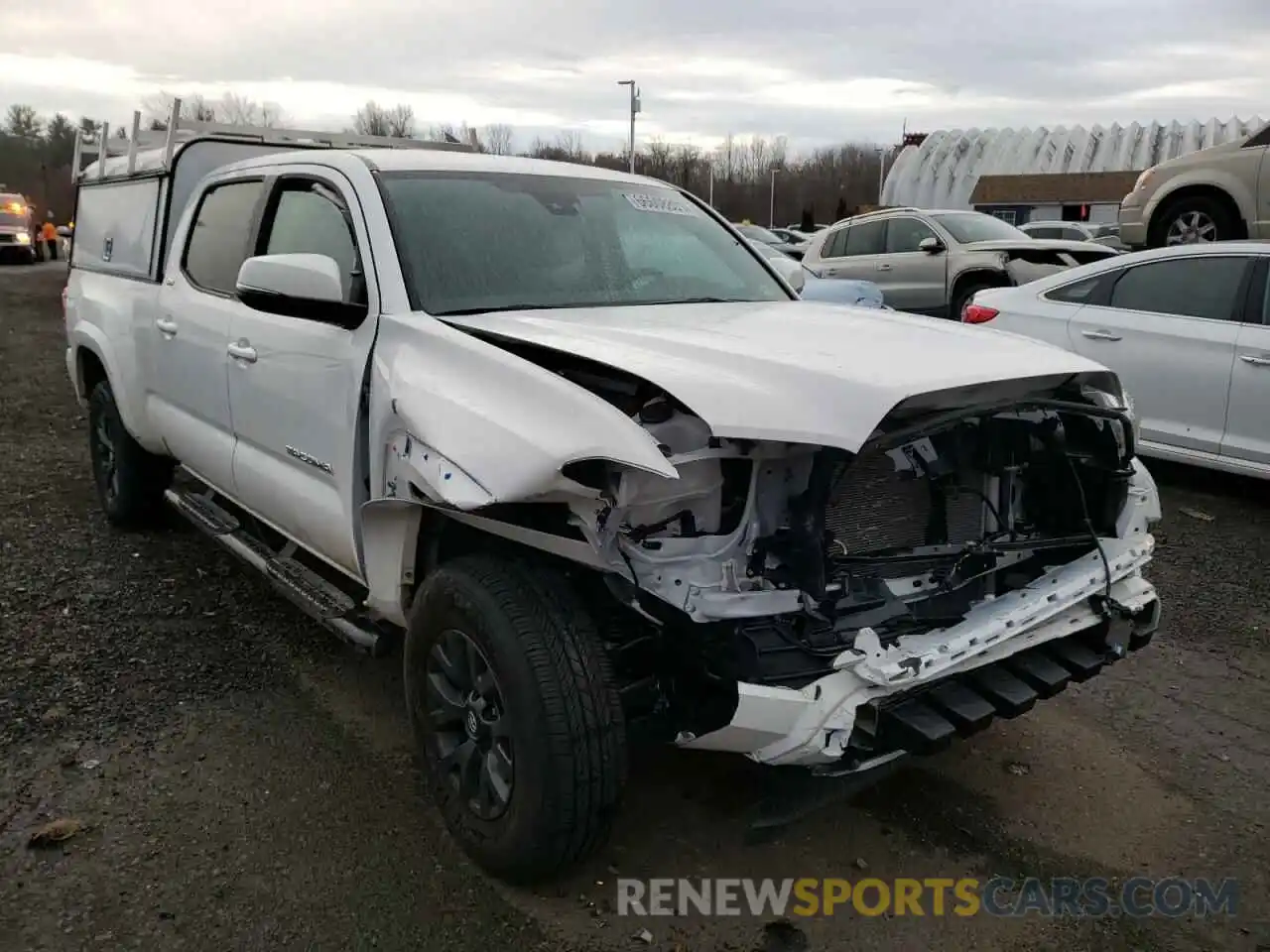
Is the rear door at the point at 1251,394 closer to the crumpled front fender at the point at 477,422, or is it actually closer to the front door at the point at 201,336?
the crumpled front fender at the point at 477,422

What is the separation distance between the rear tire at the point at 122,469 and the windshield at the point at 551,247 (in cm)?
263

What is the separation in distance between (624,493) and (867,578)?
743mm

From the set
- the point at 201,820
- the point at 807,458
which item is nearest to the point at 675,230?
the point at 807,458

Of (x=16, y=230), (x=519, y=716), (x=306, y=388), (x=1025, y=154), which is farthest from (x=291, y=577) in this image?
(x=1025, y=154)

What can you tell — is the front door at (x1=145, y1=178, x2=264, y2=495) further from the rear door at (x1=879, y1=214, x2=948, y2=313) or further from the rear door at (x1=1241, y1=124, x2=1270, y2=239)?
the rear door at (x1=879, y1=214, x2=948, y2=313)

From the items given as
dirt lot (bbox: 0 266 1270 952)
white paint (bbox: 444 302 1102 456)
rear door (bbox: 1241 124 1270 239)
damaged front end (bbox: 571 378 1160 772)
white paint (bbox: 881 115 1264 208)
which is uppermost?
white paint (bbox: 881 115 1264 208)

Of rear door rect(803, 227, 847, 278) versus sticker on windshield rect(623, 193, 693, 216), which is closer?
sticker on windshield rect(623, 193, 693, 216)

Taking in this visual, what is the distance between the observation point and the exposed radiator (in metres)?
2.73

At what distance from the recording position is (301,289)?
3.06 meters

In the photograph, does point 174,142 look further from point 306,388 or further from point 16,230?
point 16,230

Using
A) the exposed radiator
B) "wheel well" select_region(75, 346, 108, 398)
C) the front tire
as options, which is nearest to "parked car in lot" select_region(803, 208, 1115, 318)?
"wheel well" select_region(75, 346, 108, 398)

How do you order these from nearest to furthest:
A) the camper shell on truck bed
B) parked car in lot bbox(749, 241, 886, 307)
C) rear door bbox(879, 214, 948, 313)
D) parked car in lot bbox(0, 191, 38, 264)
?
the camper shell on truck bed → parked car in lot bbox(749, 241, 886, 307) → rear door bbox(879, 214, 948, 313) → parked car in lot bbox(0, 191, 38, 264)

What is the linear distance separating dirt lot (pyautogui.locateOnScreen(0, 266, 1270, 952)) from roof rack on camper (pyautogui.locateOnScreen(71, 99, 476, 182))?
2.43m

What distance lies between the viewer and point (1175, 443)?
20.4ft
